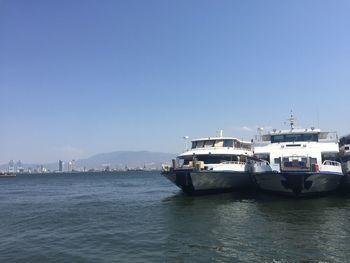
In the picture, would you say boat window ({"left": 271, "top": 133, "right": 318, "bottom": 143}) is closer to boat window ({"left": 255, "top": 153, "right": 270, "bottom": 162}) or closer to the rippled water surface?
boat window ({"left": 255, "top": 153, "right": 270, "bottom": 162})

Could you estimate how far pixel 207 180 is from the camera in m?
36.4

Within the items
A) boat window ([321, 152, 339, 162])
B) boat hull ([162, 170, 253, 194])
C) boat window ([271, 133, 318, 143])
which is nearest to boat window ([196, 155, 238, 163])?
boat hull ([162, 170, 253, 194])

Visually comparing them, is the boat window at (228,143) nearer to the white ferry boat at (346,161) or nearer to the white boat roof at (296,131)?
the white boat roof at (296,131)

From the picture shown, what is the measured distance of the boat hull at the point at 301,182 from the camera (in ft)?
105

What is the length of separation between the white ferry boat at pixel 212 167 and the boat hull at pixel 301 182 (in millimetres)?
3789

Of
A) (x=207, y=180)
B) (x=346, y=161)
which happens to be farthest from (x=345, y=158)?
(x=207, y=180)

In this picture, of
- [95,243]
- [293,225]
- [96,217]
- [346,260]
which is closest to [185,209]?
[96,217]

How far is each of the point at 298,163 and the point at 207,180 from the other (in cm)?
829

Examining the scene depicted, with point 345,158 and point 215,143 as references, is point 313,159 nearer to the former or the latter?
point 345,158

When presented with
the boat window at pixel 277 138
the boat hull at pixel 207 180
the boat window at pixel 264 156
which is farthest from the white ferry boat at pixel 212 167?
the boat window at pixel 277 138

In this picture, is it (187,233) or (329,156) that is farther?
(329,156)

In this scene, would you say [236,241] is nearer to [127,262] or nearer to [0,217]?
[127,262]

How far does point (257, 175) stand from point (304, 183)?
527 centimetres

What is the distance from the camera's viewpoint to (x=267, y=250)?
16.7 metres
